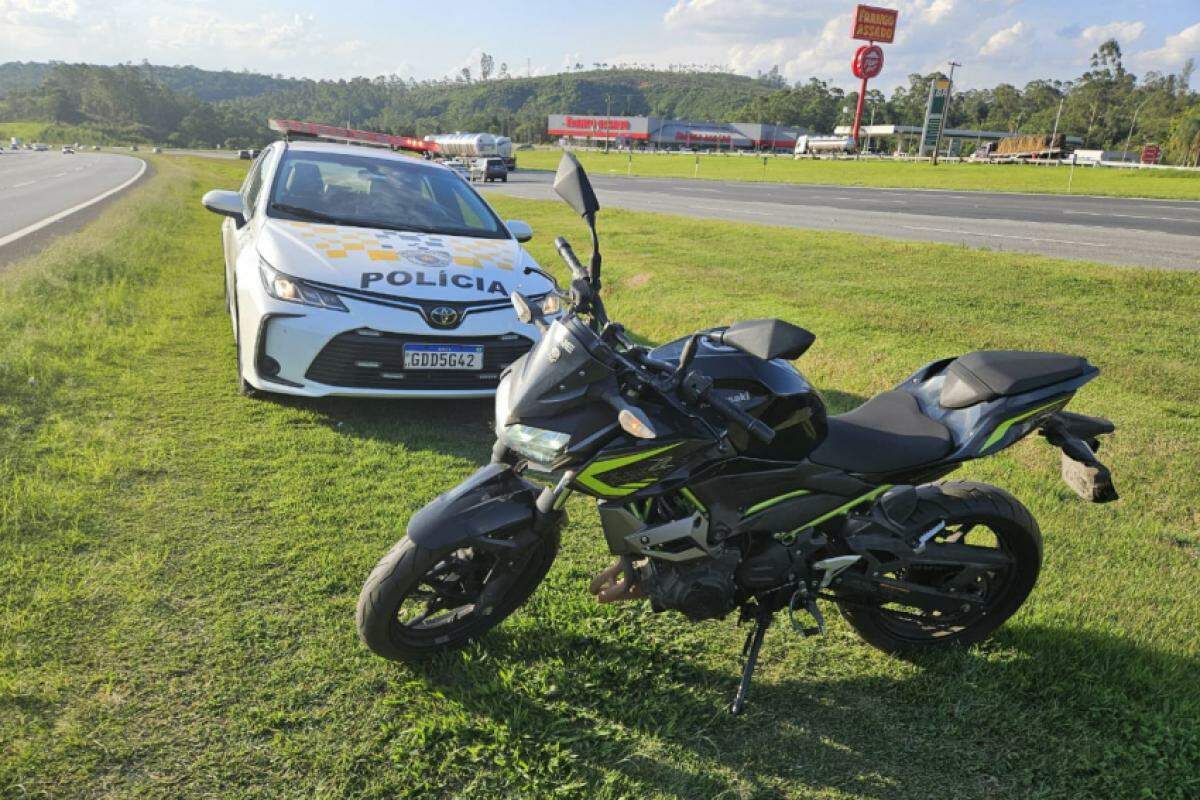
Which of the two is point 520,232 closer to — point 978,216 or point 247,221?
point 247,221

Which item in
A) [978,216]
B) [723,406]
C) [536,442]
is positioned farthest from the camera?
[978,216]

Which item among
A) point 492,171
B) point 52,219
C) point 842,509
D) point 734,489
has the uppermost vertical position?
point 734,489

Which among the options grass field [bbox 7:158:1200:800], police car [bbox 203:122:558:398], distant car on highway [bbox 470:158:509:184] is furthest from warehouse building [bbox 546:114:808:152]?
grass field [bbox 7:158:1200:800]

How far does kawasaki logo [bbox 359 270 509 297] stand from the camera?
451 centimetres

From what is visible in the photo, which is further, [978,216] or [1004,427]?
[978,216]

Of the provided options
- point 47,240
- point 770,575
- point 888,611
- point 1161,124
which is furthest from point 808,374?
point 1161,124

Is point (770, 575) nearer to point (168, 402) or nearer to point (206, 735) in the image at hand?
point (206, 735)

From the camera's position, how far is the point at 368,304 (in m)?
4.40

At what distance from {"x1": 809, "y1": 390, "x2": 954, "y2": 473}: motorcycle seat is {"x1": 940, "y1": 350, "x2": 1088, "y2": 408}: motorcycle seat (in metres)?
0.14

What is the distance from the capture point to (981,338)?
623 centimetres

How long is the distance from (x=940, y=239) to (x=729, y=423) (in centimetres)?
1203

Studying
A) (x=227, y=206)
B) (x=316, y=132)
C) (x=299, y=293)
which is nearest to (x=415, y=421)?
(x=299, y=293)

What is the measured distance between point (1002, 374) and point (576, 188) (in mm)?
1549

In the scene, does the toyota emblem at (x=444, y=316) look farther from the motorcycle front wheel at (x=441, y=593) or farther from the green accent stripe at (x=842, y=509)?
the green accent stripe at (x=842, y=509)
